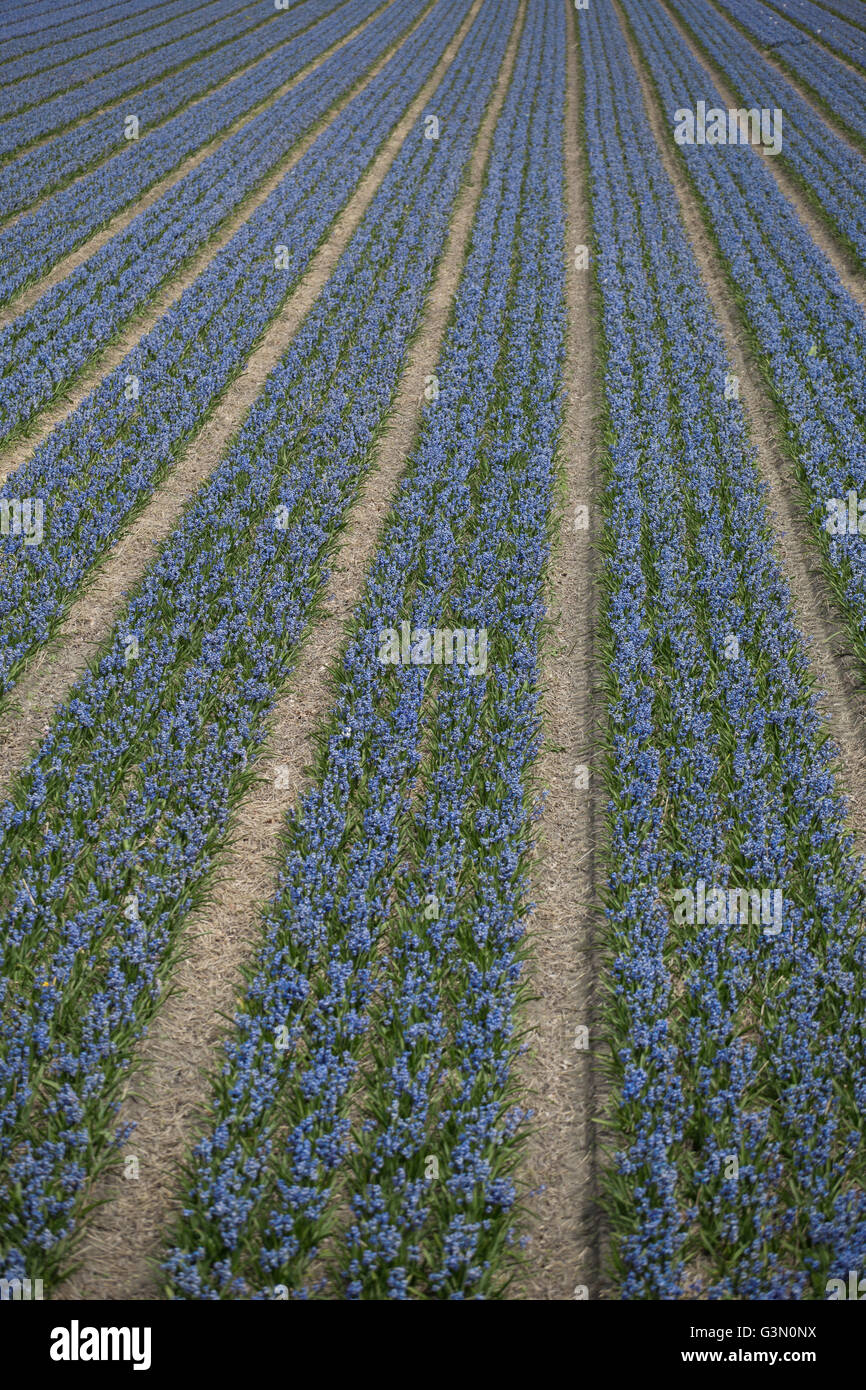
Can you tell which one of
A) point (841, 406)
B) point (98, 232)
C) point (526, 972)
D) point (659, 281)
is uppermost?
point (98, 232)

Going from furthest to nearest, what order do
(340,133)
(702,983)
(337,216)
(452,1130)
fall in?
(340,133) < (337,216) < (702,983) < (452,1130)

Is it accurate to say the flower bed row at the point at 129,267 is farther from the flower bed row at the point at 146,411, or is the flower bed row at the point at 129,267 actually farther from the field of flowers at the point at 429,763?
the flower bed row at the point at 146,411

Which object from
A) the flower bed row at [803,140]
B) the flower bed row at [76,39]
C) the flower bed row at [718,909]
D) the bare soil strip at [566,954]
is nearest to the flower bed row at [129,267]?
the bare soil strip at [566,954]

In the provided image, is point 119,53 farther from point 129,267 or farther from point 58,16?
point 129,267

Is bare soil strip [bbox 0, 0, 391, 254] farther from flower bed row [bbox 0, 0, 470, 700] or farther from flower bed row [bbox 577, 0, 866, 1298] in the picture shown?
flower bed row [bbox 577, 0, 866, 1298]

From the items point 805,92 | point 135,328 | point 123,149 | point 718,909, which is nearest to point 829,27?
point 805,92

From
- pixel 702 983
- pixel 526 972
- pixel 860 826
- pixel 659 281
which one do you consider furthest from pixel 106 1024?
pixel 659 281

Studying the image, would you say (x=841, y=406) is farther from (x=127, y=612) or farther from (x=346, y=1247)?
(x=346, y=1247)
